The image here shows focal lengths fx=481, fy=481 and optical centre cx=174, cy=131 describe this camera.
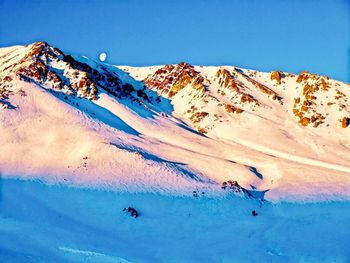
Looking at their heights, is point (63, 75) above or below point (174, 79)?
Result: below

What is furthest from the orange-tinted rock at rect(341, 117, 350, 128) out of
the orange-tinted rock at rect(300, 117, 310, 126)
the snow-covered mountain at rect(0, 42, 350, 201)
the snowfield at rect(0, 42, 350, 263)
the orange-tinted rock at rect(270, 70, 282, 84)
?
the orange-tinted rock at rect(270, 70, 282, 84)

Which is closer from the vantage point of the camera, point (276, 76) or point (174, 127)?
point (174, 127)

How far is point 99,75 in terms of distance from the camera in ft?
314

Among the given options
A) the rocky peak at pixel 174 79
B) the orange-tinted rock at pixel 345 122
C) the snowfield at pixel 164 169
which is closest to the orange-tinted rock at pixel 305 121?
the snowfield at pixel 164 169

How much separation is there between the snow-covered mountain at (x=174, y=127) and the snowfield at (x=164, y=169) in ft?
0.97

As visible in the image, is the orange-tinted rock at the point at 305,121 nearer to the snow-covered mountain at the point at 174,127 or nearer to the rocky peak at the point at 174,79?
the snow-covered mountain at the point at 174,127

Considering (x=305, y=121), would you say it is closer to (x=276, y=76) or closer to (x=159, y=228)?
(x=276, y=76)

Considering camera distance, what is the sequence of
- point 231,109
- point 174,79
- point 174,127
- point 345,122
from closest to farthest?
point 174,127 < point 345,122 < point 231,109 < point 174,79

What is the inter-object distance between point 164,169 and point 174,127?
2853 cm

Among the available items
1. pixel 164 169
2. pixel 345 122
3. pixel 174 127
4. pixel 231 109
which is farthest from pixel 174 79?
pixel 164 169

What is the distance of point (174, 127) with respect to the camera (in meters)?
79.2

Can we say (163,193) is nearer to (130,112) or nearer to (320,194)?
(320,194)

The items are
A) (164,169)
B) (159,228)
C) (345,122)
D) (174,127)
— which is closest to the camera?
(159,228)

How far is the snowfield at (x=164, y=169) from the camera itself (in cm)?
3668
